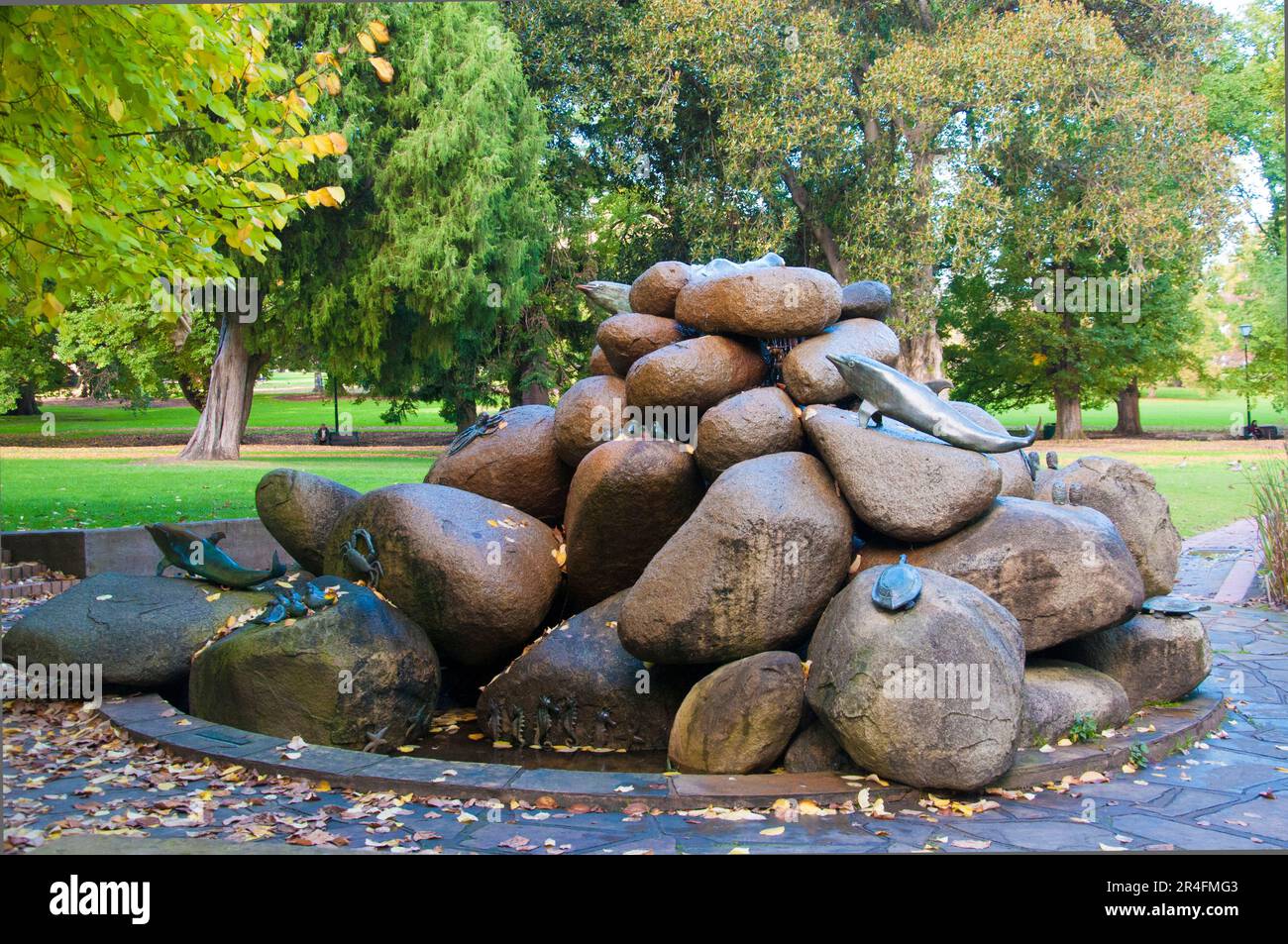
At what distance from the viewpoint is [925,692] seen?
5.00 metres

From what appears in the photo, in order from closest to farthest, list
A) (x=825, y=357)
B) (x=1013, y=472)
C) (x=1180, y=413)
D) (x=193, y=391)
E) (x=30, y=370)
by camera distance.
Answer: (x=825, y=357) → (x=1013, y=472) → (x=30, y=370) → (x=193, y=391) → (x=1180, y=413)

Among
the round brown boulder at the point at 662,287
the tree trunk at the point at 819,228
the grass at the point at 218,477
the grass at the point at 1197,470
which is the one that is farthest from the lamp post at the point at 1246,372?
the round brown boulder at the point at 662,287

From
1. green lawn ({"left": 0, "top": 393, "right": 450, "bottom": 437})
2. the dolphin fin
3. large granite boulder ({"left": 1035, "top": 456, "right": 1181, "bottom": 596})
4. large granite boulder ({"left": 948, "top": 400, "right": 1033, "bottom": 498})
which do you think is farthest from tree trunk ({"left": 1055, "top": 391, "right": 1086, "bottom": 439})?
the dolphin fin

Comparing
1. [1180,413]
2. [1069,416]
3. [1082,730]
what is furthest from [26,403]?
[1180,413]

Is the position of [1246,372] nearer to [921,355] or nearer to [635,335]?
[921,355]

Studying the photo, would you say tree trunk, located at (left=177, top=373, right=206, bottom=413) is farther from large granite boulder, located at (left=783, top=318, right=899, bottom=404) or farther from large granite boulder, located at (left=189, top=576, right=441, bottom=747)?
large granite boulder, located at (left=783, top=318, right=899, bottom=404)

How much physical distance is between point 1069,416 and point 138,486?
24708 mm

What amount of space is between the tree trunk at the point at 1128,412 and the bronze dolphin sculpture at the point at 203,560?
1178 inches

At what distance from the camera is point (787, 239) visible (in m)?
24.3

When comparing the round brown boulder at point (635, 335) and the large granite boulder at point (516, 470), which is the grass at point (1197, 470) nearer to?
the round brown boulder at point (635, 335)

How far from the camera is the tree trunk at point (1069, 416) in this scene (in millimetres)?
29798

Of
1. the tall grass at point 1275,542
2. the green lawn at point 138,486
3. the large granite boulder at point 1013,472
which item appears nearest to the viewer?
the large granite boulder at point 1013,472

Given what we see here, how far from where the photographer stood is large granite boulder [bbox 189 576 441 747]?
6074 mm

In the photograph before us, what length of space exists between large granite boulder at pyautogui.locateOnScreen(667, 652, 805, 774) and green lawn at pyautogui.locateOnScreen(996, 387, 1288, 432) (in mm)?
26470
